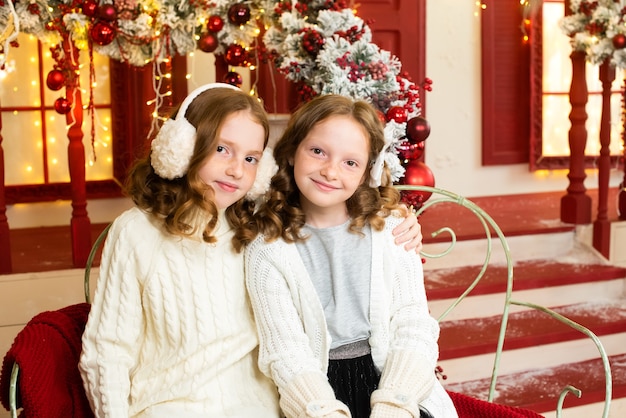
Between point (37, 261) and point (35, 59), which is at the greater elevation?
point (35, 59)

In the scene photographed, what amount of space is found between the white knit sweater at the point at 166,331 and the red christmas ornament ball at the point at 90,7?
1508mm

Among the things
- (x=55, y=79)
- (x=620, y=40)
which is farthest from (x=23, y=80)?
(x=620, y=40)

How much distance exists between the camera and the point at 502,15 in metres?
5.82

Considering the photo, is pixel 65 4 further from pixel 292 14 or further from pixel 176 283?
pixel 176 283

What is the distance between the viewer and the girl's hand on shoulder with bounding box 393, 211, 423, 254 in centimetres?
212

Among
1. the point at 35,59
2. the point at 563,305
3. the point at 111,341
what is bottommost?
the point at 563,305

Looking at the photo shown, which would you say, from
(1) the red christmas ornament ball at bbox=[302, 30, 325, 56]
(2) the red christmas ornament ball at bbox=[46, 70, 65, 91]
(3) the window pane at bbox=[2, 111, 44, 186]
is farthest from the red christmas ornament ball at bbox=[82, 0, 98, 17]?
(3) the window pane at bbox=[2, 111, 44, 186]

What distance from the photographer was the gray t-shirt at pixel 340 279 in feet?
6.74

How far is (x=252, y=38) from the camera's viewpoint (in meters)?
3.56

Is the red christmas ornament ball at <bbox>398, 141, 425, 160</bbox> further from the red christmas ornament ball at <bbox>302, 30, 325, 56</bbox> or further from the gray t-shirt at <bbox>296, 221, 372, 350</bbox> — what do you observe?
the gray t-shirt at <bbox>296, 221, 372, 350</bbox>

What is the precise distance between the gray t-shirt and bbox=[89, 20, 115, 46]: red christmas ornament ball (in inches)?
61.5

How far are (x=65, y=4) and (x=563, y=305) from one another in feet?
8.34

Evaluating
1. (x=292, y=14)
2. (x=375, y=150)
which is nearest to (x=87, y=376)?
(x=375, y=150)

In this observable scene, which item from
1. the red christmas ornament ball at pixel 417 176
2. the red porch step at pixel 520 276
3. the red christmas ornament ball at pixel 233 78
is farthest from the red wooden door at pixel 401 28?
the red christmas ornament ball at pixel 417 176
